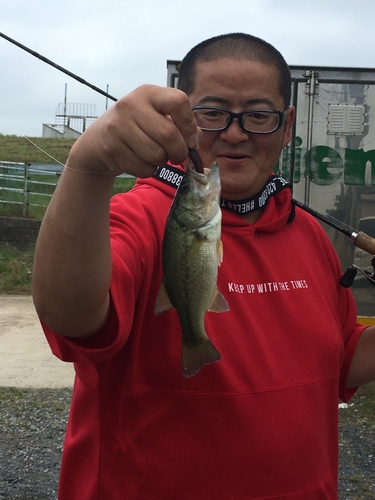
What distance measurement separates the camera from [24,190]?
17094 millimetres

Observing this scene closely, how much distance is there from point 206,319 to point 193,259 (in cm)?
36

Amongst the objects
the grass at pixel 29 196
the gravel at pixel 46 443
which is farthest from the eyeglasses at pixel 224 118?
the grass at pixel 29 196

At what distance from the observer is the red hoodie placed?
1863 millimetres

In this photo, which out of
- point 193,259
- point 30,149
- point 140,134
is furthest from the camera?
point 30,149

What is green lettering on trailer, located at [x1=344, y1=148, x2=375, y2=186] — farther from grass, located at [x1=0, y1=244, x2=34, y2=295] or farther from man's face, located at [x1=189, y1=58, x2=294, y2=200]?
grass, located at [x1=0, y1=244, x2=34, y2=295]

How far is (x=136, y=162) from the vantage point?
1.48 m

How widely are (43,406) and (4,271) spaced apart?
8.50m

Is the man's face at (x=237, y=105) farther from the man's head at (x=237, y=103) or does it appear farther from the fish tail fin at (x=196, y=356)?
the fish tail fin at (x=196, y=356)

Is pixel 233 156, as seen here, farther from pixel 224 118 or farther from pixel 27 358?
pixel 27 358

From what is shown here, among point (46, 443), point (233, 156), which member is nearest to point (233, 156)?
point (233, 156)

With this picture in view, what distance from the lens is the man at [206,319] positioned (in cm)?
156

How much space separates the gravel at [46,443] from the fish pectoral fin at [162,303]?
10.4 feet

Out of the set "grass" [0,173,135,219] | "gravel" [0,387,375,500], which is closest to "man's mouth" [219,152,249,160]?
"gravel" [0,387,375,500]

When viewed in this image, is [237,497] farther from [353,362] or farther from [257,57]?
[257,57]
